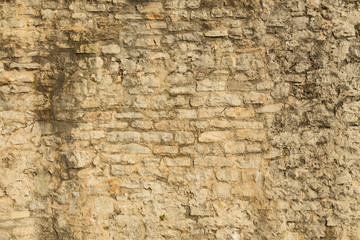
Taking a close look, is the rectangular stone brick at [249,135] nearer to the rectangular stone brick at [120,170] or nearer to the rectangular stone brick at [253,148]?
the rectangular stone brick at [253,148]

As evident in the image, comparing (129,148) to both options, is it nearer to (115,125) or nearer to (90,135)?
(115,125)

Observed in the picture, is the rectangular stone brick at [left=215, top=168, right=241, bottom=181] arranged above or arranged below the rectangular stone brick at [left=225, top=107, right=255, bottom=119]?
below

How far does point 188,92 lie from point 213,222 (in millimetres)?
1272

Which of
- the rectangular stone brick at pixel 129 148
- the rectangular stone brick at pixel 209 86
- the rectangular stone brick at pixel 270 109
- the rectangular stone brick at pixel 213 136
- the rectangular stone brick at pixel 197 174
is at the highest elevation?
the rectangular stone brick at pixel 209 86

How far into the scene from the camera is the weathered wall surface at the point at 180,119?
3.34 m

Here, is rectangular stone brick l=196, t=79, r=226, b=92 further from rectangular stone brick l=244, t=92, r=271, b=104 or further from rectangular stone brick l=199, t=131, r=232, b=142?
rectangular stone brick l=199, t=131, r=232, b=142

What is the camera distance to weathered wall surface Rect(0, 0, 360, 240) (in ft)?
11.0

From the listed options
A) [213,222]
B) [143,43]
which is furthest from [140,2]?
[213,222]

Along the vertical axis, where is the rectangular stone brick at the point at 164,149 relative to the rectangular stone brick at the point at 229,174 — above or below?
above

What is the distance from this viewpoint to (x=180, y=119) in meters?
3.39

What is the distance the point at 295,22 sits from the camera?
3.42 m

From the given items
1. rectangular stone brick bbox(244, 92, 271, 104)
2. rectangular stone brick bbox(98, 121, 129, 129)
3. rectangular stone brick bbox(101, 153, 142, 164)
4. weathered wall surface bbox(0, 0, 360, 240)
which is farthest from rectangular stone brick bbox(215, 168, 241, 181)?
rectangular stone brick bbox(98, 121, 129, 129)

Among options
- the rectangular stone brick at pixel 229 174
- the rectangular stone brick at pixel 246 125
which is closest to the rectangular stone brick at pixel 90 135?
the rectangular stone brick at pixel 229 174

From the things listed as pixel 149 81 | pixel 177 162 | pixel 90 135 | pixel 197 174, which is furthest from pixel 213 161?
pixel 90 135
